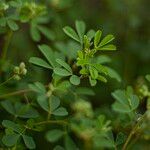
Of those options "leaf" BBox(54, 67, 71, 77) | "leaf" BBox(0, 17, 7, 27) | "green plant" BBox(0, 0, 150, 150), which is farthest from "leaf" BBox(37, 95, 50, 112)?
"leaf" BBox(0, 17, 7, 27)

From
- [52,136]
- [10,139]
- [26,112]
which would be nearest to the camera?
[52,136]

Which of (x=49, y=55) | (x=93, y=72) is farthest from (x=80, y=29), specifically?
(x=93, y=72)

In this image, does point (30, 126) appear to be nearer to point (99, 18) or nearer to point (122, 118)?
point (122, 118)

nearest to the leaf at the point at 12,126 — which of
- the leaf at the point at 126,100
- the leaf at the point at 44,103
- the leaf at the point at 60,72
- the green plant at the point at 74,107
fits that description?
the green plant at the point at 74,107

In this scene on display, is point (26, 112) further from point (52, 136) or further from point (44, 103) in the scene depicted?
point (52, 136)

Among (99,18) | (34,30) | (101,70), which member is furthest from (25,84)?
(99,18)

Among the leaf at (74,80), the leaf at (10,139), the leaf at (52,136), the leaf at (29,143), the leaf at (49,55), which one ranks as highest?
the leaf at (74,80)

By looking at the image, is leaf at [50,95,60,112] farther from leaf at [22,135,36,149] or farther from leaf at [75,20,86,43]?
leaf at [75,20,86,43]

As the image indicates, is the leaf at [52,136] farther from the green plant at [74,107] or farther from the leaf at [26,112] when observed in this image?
the leaf at [26,112]
